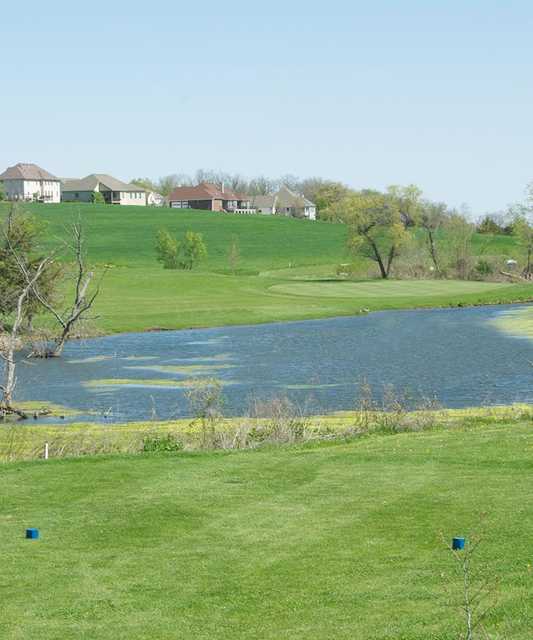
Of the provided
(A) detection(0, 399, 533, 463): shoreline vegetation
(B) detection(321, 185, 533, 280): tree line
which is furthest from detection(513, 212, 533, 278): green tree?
(A) detection(0, 399, 533, 463): shoreline vegetation

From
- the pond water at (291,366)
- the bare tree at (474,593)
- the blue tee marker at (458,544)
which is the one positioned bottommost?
the pond water at (291,366)

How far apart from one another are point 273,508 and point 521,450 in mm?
5769

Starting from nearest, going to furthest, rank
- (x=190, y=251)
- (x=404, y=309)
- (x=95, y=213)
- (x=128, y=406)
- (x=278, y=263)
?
(x=128, y=406) → (x=404, y=309) → (x=190, y=251) → (x=278, y=263) → (x=95, y=213)

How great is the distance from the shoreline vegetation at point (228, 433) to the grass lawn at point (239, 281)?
24838 millimetres

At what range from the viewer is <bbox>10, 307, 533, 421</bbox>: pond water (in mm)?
38969

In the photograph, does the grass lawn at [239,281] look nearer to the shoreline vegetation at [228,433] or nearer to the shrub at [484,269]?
the shrub at [484,269]

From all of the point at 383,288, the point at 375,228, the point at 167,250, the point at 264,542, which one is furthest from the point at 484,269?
the point at 264,542

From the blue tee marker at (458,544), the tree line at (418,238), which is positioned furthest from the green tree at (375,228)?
the blue tee marker at (458,544)

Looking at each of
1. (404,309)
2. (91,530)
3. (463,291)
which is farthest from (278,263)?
(91,530)

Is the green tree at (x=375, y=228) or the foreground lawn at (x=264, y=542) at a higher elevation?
the green tree at (x=375, y=228)

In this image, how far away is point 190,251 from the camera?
11750cm

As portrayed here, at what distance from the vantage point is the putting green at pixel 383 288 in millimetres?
90875

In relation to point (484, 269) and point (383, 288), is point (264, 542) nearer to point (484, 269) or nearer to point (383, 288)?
point (383, 288)

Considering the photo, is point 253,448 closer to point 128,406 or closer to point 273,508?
point 273,508
